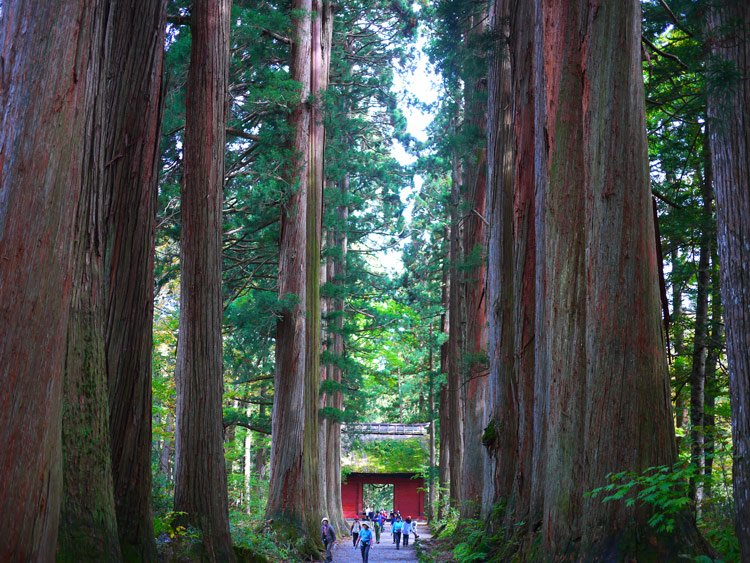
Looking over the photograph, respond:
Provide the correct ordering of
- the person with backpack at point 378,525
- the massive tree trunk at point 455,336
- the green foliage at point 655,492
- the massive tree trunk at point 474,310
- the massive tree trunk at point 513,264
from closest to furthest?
the green foliage at point 655,492
the massive tree trunk at point 513,264
the massive tree trunk at point 474,310
the massive tree trunk at point 455,336
the person with backpack at point 378,525

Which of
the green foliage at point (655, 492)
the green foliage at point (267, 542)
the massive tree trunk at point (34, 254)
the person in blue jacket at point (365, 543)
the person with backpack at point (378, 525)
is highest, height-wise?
the massive tree trunk at point (34, 254)

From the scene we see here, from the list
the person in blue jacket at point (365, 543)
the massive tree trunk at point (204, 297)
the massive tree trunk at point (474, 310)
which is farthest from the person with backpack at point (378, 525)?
the massive tree trunk at point (204, 297)

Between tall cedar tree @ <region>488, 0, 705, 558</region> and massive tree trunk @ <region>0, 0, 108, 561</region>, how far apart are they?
14.1ft

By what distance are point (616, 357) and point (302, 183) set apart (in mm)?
13323

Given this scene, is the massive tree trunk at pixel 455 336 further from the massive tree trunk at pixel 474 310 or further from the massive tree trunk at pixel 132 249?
the massive tree trunk at pixel 132 249

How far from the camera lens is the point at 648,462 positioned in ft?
20.9

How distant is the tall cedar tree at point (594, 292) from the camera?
21.1 feet

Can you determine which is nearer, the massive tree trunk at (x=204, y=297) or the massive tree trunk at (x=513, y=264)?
the massive tree trunk at (x=204, y=297)

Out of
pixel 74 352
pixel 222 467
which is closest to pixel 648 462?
pixel 74 352

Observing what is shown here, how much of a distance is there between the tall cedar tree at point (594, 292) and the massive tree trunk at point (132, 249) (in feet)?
13.8

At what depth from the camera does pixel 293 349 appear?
60.2 feet

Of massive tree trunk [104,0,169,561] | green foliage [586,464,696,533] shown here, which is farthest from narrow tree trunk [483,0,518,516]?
massive tree trunk [104,0,169,561]

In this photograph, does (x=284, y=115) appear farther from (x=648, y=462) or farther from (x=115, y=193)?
(x=648, y=462)

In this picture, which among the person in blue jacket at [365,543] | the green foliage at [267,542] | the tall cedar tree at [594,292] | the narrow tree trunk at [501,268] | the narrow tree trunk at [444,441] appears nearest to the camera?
the tall cedar tree at [594,292]
